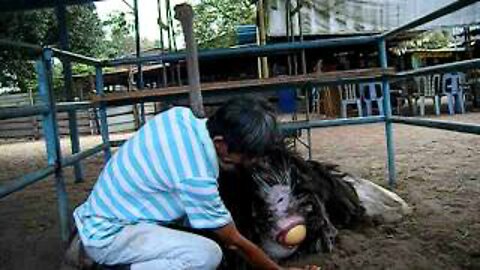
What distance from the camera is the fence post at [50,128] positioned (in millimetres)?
3048

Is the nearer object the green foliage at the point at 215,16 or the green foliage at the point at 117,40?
the green foliage at the point at 117,40

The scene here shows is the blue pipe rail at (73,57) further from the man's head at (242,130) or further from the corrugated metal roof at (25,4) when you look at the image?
the man's head at (242,130)

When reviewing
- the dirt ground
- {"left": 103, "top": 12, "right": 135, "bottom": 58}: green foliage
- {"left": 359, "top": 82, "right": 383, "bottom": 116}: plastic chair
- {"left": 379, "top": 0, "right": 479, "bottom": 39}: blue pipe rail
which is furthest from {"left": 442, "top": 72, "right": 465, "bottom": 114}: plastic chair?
{"left": 103, "top": 12, "right": 135, "bottom": 58}: green foliage

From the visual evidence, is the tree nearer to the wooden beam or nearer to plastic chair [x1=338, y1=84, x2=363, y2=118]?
plastic chair [x1=338, y1=84, x2=363, y2=118]

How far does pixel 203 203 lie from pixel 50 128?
1.50m

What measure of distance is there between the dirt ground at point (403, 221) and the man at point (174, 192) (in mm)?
755

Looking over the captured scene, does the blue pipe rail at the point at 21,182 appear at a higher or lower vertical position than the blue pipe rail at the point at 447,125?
lower

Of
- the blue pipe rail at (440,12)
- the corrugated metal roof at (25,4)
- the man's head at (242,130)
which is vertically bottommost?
the man's head at (242,130)

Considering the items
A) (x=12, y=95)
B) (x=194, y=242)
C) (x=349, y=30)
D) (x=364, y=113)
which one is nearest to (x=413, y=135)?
(x=349, y=30)

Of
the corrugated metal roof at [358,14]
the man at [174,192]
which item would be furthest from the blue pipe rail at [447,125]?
the corrugated metal roof at [358,14]

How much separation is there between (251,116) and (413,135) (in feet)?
20.8

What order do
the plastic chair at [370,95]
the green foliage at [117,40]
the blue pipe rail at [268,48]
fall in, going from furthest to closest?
the green foliage at [117,40] < the plastic chair at [370,95] < the blue pipe rail at [268,48]

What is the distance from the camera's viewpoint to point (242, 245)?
1.92 metres

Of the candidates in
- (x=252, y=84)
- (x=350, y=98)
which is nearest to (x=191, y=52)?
(x=252, y=84)
